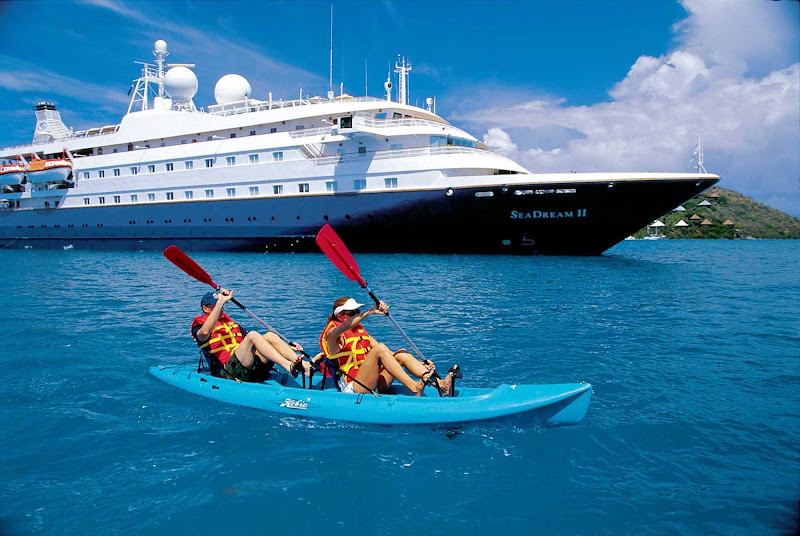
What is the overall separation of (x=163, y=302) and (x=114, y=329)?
127 inches

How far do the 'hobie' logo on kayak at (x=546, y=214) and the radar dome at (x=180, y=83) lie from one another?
27.9 meters

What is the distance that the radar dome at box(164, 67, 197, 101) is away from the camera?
123ft

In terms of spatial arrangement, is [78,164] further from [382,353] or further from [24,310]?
[382,353]

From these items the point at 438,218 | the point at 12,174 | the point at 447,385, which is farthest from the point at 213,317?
the point at 12,174

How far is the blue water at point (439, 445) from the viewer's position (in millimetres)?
3934

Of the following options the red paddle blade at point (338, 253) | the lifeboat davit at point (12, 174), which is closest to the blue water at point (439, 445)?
the red paddle blade at point (338, 253)

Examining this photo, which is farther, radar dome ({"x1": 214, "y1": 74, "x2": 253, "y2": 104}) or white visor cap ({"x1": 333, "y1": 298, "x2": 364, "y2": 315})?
radar dome ({"x1": 214, "y1": 74, "x2": 253, "y2": 104})

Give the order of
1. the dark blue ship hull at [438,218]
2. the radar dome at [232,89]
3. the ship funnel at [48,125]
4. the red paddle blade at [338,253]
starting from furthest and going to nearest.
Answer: the ship funnel at [48,125], the radar dome at [232,89], the dark blue ship hull at [438,218], the red paddle blade at [338,253]

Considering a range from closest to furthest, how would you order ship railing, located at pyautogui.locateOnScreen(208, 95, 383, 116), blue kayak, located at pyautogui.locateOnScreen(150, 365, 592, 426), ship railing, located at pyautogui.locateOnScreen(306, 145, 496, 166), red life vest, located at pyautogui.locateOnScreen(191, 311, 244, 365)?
blue kayak, located at pyautogui.locateOnScreen(150, 365, 592, 426)
red life vest, located at pyautogui.locateOnScreen(191, 311, 244, 365)
ship railing, located at pyautogui.locateOnScreen(306, 145, 496, 166)
ship railing, located at pyautogui.locateOnScreen(208, 95, 383, 116)

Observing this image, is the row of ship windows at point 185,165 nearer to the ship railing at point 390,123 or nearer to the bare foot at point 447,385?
the ship railing at point 390,123

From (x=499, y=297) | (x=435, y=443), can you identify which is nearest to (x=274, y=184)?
(x=499, y=297)

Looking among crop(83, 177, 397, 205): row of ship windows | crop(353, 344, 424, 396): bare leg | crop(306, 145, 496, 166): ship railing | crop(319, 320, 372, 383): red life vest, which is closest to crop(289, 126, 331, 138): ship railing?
crop(306, 145, 496, 166): ship railing

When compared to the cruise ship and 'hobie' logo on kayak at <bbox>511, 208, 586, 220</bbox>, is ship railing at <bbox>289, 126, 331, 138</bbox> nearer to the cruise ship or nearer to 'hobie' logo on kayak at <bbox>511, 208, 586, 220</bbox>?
the cruise ship

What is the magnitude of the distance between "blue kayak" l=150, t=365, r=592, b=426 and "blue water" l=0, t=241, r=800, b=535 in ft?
0.54
